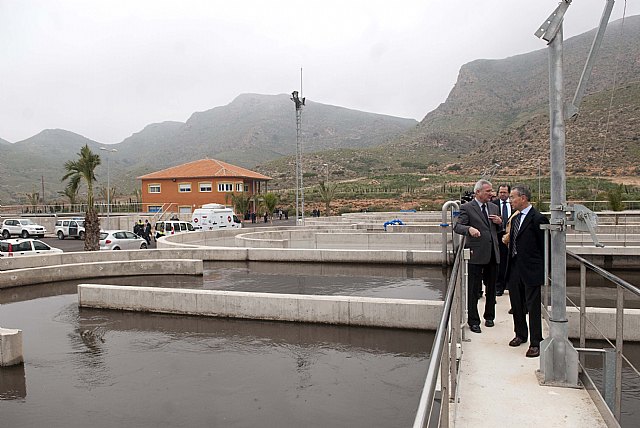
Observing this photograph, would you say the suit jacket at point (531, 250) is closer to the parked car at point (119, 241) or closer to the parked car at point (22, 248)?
the parked car at point (22, 248)

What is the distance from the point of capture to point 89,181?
85.0ft

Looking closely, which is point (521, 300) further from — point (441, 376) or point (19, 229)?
point (19, 229)

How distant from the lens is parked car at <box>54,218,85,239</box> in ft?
122

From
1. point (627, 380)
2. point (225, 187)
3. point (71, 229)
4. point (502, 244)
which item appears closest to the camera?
point (627, 380)

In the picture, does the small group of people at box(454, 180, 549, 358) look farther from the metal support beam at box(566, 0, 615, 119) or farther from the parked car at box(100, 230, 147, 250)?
the parked car at box(100, 230, 147, 250)

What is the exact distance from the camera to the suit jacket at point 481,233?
6.62m

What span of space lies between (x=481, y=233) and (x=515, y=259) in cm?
82

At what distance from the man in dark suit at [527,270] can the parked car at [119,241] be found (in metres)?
22.3

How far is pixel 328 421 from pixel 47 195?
13144 cm

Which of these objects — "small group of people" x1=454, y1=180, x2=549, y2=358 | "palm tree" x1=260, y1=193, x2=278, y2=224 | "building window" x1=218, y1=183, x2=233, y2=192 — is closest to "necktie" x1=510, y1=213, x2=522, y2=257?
"small group of people" x1=454, y1=180, x2=549, y2=358

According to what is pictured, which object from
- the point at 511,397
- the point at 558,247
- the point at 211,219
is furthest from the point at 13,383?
the point at 211,219

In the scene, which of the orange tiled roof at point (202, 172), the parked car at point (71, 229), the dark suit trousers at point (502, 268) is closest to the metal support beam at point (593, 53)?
the dark suit trousers at point (502, 268)

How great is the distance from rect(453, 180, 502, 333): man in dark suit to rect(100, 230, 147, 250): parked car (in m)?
21.5

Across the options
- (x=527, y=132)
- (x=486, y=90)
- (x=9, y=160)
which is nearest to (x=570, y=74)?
(x=527, y=132)
